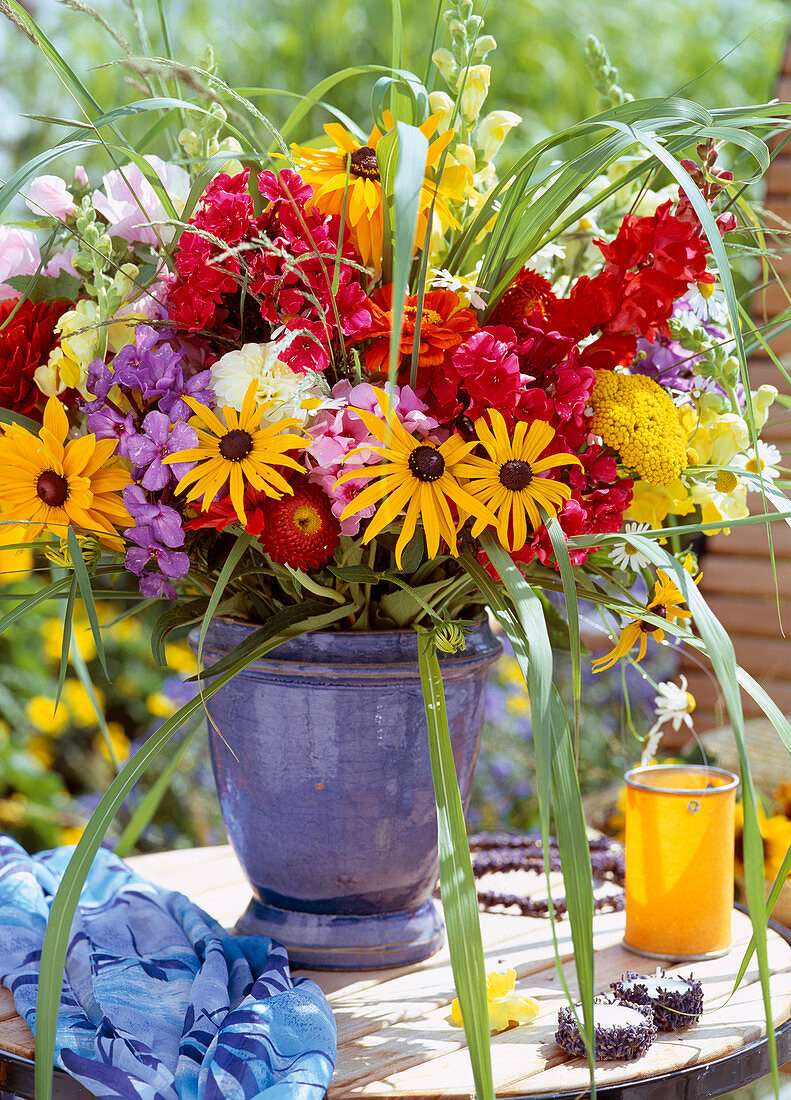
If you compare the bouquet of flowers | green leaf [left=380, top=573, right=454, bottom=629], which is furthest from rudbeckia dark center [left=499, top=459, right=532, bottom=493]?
green leaf [left=380, top=573, right=454, bottom=629]

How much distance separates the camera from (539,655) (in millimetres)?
572

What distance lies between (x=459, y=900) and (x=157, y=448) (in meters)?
0.33

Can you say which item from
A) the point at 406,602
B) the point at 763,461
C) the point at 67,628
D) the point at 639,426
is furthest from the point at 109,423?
the point at 763,461

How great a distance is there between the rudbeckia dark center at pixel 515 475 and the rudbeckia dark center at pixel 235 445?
0.51 ft

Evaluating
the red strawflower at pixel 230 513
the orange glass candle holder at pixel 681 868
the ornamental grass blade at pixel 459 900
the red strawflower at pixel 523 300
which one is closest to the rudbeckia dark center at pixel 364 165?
the red strawflower at pixel 523 300

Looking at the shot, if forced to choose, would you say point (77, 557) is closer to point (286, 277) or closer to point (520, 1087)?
point (286, 277)

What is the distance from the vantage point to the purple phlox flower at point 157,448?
0.66m

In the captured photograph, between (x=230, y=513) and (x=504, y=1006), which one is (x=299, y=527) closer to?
(x=230, y=513)

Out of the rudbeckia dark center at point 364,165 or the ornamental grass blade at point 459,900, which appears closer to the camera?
the ornamental grass blade at point 459,900

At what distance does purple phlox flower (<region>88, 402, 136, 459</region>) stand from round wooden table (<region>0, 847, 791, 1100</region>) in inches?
15.7

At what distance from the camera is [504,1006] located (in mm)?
739

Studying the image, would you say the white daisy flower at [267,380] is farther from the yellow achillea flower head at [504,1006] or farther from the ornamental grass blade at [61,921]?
the yellow achillea flower head at [504,1006]

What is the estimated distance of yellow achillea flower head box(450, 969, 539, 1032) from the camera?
0.74 metres

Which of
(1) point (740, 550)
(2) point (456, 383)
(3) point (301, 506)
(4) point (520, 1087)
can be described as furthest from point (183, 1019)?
(1) point (740, 550)
